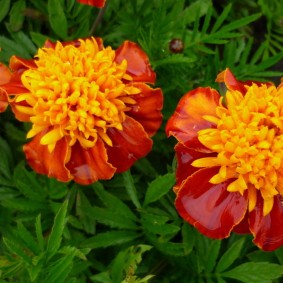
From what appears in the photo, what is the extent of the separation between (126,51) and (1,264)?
51cm

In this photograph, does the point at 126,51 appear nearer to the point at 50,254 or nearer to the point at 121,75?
the point at 121,75

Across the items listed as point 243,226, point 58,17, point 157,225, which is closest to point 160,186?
point 157,225

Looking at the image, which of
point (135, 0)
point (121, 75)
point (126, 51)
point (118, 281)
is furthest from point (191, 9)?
point (118, 281)

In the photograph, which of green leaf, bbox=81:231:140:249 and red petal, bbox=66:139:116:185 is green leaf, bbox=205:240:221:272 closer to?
green leaf, bbox=81:231:140:249

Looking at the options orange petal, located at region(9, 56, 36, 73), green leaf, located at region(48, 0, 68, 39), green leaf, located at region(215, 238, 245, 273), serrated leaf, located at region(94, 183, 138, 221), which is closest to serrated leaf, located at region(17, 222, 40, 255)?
serrated leaf, located at region(94, 183, 138, 221)

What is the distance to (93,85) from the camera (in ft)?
3.55

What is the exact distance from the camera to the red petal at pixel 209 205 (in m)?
1.08

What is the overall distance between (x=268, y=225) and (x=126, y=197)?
1.33ft

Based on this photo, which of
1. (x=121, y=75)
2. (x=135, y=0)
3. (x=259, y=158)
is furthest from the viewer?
(x=135, y=0)

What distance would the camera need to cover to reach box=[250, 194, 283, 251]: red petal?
1.09 m

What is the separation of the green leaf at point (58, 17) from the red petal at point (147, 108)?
384mm

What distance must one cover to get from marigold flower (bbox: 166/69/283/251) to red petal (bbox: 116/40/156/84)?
126mm

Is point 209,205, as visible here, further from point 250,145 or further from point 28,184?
point 28,184

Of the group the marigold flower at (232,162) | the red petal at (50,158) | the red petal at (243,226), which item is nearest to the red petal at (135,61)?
the marigold flower at (232,162)
